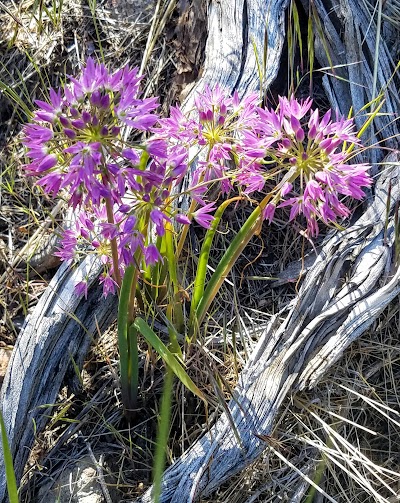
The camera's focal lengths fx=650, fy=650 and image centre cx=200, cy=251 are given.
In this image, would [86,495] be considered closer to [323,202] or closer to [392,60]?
[323,202]

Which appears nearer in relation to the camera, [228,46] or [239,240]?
[239,240]

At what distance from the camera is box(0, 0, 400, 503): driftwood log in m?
1.69

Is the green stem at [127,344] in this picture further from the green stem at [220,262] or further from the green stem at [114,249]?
the green stem at [220,262]

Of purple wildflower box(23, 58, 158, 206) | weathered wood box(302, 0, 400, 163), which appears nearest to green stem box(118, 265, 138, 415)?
purple wildflower box(23, 58, 158, 206)

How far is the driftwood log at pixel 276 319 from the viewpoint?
1.69 meters

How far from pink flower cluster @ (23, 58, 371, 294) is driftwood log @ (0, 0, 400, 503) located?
399 mm

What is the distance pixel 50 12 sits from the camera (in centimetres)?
255

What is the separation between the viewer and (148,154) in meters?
1.42

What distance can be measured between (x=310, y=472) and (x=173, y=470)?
394 mm

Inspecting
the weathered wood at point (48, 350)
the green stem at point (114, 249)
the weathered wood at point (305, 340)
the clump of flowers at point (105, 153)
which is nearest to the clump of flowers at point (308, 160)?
the clump of flowers at point (105, 153)

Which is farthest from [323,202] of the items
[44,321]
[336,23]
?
[336,23]

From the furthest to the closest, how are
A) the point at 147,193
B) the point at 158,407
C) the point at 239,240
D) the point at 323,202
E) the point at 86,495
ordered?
the point at 158,407, the point at 86,495, the point at 239,240, the point at 323,202, the point at 147,193

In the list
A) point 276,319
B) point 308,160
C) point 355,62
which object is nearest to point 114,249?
point 308,160

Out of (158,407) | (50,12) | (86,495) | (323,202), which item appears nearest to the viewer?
(323,202)
